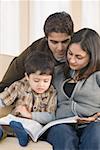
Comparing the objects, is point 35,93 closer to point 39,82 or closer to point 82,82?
point 39,82

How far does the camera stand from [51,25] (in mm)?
1539

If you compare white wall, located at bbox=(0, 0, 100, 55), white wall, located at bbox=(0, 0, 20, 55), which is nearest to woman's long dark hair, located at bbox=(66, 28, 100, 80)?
white wall, located at bbox=(0, 0, 100, 55)

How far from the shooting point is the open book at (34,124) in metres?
1.35

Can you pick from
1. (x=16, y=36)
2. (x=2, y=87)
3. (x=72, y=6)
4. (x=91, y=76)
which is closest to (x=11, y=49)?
(x=16, y=36)

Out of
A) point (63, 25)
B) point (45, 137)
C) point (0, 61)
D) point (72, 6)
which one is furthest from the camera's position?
point (72, 6)

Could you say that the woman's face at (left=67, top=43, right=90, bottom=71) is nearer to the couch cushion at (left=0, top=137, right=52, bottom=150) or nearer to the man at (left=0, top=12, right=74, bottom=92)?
the man at (left=0, top=12, right=74, bottom=92)

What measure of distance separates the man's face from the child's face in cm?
14

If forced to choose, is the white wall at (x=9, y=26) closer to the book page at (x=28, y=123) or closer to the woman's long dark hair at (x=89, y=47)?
the woman's long dark hair at (x=89, y=47)

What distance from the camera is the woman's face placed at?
1.47 m

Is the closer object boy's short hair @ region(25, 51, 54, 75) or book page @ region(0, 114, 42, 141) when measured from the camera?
book page @ region(0, 114, 42, 141)

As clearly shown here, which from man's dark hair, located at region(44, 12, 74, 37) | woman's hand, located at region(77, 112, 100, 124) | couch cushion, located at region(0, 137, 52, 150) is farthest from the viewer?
man's dark hair, located at region(44, 12, 74, 37)

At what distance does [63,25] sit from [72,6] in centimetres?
68

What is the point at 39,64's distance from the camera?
1467 millimetres

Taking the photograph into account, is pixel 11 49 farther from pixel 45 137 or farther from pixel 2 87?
pixel 45 137
